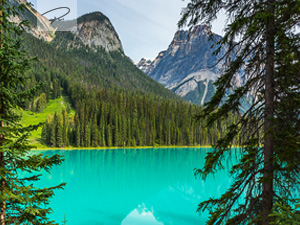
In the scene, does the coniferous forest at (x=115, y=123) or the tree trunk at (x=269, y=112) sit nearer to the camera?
the tree trunk at (x=269, y=112)

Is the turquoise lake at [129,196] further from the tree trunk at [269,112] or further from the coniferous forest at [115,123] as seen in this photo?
the coniferous forest at [115,123]

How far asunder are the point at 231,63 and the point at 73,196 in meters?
29.4

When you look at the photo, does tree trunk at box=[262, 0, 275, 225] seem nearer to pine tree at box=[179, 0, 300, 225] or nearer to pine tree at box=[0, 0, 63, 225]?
pine tree at box=[179, 0, 300, 225]

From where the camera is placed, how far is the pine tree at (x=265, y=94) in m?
4.56

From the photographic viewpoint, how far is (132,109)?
116m

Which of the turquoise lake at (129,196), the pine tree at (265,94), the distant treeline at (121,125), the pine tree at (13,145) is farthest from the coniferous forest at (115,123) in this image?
the pine tree at (13,145)

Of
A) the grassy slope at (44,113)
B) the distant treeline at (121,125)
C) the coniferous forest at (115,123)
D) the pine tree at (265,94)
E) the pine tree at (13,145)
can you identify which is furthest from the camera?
the grassy slope at (44,113)

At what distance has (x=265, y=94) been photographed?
16.4ft

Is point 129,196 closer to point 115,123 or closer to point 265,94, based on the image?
point 265,94

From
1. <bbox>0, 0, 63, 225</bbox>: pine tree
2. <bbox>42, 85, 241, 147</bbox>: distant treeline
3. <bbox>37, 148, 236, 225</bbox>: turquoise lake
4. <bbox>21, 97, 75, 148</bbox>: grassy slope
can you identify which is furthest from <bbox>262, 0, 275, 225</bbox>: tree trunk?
<bbox>21, 97, 75, 148</bbox>: grassy slope

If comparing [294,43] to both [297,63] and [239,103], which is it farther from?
[239,103]

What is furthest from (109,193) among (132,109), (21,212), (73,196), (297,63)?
(132,109)

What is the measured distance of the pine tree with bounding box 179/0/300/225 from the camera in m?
4.56

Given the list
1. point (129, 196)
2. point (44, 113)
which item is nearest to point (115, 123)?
point (44, 113)
